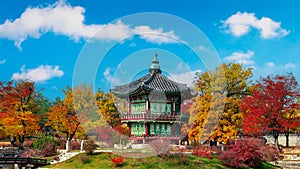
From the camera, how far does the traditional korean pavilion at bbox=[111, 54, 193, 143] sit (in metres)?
24.0

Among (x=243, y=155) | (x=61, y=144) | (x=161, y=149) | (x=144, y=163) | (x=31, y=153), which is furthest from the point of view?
(x=61, y=144)

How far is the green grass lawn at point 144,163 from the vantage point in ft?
57.4

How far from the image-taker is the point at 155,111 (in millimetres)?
24203

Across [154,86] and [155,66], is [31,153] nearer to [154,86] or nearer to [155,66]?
[154,86]

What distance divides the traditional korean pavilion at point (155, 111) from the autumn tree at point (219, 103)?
124cm

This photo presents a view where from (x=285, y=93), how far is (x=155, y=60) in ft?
32.5

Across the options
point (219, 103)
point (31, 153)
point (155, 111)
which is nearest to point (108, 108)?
point (155, 111)

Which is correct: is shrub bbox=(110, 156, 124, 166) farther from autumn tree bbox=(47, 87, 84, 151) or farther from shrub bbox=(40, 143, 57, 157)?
autumn tree bbox=(47, 87, 84, 151)

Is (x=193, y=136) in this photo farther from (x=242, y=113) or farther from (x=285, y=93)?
(x=285, y=93)

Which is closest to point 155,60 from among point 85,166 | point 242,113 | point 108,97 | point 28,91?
point 108,97

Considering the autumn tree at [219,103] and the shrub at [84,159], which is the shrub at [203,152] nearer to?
the autumn tree at [219,103]

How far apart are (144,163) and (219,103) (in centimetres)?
789

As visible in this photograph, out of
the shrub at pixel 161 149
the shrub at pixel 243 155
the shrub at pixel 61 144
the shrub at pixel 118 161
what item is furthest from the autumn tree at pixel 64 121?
the shrub at pixel 243 155

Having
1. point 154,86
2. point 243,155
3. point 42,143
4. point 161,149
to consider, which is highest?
point 154,86
